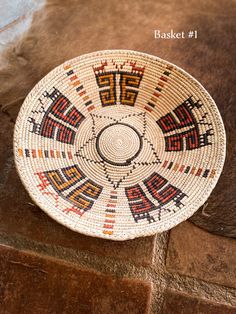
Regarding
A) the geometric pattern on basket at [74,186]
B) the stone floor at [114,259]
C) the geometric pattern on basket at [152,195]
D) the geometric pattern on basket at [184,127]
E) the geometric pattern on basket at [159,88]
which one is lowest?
the stone floor at [114,259]

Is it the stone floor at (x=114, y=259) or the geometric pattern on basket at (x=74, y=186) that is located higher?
the geometric pattern on basket at (x=74, y=186)

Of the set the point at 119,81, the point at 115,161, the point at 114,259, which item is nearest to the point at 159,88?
the point at 119,81

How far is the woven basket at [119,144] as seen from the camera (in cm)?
81

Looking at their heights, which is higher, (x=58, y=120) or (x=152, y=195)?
(x=58, y=120)

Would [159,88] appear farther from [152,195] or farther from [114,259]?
[114,259]

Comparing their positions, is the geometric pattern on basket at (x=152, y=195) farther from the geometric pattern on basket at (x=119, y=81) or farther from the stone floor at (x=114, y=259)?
the geometric pattern on basket at (x=119, y=81)

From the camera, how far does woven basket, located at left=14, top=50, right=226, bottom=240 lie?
0.81m

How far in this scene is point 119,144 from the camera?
98cm

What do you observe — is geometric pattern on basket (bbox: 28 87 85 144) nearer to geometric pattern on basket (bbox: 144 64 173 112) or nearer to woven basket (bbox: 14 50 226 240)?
woven basket (bbox: 14 50 226 240)

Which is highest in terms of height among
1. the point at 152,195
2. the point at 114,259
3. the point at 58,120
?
the point at 58,120

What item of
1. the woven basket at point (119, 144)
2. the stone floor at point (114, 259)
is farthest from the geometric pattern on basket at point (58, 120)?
the stone floor at point (114, 259)

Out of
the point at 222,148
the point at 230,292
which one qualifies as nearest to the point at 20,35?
the point at 222,148

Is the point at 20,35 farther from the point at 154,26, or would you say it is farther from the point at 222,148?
the point at 222,148

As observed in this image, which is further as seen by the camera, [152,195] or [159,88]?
[159,88]
